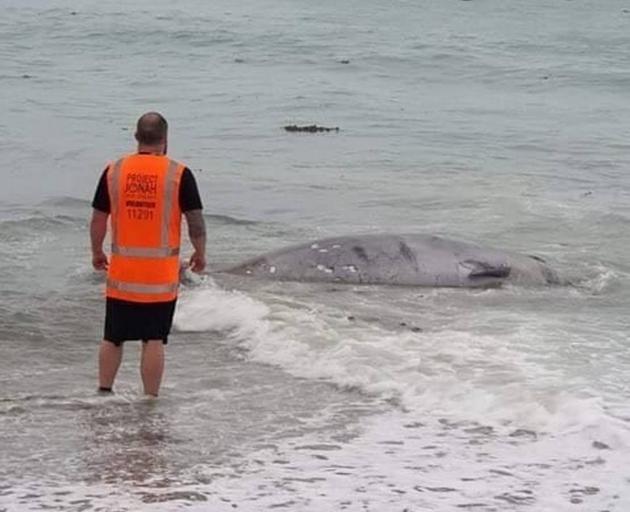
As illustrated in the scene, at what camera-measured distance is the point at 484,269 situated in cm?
1152

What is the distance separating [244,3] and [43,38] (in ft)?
80.9

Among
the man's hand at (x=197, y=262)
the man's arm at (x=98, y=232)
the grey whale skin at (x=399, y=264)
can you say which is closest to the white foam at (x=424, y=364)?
the grey whale skin at (x=399, y=264)

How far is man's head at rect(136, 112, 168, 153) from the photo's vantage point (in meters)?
7.57

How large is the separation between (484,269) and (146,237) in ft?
14.9

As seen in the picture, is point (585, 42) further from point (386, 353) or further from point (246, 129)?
point (386, 353)

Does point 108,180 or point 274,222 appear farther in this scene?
point 274,222

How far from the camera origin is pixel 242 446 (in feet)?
22.9

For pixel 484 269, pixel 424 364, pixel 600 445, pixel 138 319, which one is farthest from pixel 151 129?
pixel 484 269

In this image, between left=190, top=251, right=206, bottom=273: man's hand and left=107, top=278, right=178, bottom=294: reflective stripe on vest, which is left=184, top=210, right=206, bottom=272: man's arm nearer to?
left=190, top=251, right=206, bottom=273: man's hand

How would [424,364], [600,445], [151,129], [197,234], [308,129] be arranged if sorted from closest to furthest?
1. [600,445]
2. [151,129]
3. [197,234]
4. [424,364]
5. [308,129]

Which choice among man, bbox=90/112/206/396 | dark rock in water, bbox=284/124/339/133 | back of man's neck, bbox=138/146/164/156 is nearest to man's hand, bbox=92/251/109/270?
man, bbox=90/112/206/396

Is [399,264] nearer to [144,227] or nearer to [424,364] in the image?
[424,364]

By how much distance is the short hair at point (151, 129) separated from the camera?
7.57 m

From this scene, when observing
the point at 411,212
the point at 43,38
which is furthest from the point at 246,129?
the point at 43,38
